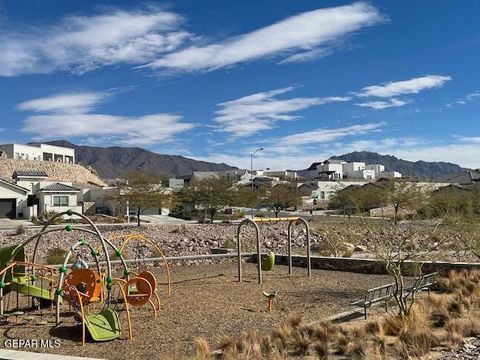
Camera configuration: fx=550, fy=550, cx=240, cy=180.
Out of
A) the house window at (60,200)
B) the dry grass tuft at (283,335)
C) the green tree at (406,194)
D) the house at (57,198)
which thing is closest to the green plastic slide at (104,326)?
the dry grass tuft at (283,335)

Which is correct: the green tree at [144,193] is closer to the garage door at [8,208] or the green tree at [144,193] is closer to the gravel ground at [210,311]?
the garage door at [8,208]

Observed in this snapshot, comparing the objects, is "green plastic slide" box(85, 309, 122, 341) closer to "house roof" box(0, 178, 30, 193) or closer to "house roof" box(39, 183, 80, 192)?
"house roof" box(0, 178, 30, 193)

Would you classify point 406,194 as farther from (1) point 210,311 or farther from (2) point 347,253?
(1) point 210,311

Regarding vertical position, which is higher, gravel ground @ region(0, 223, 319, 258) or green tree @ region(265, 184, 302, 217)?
green tree @ region(265, 184, 302, 217)

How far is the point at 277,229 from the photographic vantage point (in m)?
38.7

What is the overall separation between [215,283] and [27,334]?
667 cm

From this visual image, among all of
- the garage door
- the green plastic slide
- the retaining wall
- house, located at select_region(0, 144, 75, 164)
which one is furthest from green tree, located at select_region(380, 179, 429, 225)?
house, located at select_region(0, 144, 75, 164)

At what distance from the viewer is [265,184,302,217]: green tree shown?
64.9m


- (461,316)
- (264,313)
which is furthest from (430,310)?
(264,313)

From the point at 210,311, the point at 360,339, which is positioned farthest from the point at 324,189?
the point at 360,339

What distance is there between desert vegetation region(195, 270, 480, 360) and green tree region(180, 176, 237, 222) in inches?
1668

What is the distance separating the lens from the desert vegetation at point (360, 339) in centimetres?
753

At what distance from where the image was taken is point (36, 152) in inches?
3777

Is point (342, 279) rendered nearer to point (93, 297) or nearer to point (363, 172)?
point (93, 297)
